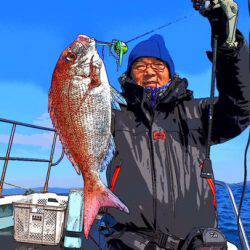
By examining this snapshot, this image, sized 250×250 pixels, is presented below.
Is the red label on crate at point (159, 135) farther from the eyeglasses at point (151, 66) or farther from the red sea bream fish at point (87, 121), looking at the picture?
the eyeglasses at point (151, 66)

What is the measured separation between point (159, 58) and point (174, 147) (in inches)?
29.5

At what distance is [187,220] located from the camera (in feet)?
8.37

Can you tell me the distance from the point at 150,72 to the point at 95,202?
3.54 ft

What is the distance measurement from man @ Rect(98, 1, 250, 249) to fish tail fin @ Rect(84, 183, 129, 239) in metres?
0.28

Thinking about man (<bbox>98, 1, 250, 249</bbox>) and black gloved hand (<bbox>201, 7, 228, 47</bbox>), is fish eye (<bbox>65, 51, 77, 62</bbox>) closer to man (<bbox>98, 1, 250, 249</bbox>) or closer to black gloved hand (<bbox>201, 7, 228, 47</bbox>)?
man (<bbox>98, 1, 250, 249</bbox>)

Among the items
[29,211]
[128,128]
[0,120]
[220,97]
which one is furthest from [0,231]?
[220,97]

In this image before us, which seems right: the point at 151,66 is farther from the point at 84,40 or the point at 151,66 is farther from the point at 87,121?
the point at 87,121

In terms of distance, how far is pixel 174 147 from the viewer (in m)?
2.65

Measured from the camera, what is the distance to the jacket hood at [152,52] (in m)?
3.00

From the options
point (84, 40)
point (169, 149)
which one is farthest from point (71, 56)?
point (169, 149)

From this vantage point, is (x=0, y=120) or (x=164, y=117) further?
(x=0, y=120)

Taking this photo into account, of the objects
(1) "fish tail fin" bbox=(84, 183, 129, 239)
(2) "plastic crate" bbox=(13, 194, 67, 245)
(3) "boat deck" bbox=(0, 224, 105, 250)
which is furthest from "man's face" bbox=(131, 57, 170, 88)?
(2) "plastic crate" bbox=(13, 194, 67, 245)

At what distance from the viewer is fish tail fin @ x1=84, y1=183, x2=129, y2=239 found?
2.32 metres

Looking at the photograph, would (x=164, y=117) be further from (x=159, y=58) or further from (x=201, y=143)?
(x=159, y=58)
